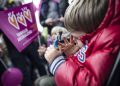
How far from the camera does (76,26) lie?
159 centimetres

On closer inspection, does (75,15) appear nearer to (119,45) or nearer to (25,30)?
(119,45)

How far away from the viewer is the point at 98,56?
1.38 metres

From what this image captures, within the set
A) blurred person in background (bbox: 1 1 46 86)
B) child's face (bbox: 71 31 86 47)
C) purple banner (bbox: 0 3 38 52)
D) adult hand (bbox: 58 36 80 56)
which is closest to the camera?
child's face (bbox: 71 31 86 47)

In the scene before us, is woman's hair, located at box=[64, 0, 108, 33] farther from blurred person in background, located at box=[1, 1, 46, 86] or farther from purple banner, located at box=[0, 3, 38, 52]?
blurred person in background, located at box=[1, 1, 46, 86]

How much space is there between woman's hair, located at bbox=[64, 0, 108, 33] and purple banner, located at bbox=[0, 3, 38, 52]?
1357mm

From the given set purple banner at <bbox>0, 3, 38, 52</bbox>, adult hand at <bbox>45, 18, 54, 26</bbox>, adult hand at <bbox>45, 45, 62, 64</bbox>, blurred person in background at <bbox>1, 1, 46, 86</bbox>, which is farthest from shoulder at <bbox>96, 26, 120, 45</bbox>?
adult hand at <bbox>45, 18, 54, 26</bbox>

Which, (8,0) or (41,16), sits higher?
(8,0)

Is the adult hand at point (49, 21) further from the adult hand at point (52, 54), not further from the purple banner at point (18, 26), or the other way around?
the adult hand at point (52, 54)

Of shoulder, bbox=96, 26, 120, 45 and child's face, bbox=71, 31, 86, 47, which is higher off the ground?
shoulder, bbox=96, 26, 120, 45

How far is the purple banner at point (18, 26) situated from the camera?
295 centimetres

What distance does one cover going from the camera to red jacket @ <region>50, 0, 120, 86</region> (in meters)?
1.36

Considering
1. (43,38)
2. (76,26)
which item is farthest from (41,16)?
(76,26)

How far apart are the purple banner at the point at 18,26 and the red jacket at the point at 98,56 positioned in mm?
1470

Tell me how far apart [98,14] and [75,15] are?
112 mm
